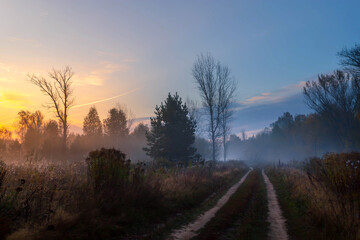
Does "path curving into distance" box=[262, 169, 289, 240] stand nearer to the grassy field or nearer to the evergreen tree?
the grassy field

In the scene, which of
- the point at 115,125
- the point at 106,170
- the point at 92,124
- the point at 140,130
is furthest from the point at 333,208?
the point at 140,130

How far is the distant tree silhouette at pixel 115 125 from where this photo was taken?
210 ft

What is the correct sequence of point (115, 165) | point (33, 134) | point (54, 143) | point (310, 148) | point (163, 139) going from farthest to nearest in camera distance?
point (310, 148)
point (33, 134)
point (54, 143)
point (163, 139)
point (115, 165)

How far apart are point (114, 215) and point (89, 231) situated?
65.1 inches

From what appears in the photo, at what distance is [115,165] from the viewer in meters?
9.99

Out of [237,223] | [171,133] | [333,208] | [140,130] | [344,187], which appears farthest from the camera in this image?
[140,130]

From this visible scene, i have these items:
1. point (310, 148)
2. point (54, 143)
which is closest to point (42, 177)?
point (54, 143)

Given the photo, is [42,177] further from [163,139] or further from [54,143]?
[54,143]

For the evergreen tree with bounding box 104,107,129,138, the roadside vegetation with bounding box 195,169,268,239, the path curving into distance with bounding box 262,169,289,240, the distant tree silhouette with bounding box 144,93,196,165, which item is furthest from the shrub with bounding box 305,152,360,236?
the evergreen tree with bounding box 104,107,129,138

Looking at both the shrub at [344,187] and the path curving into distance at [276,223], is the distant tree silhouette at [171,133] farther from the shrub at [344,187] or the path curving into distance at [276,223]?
the shrub at [344,187]

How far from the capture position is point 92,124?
6800 cm

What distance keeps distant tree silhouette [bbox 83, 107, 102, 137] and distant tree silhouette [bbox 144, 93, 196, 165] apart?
37120 mm

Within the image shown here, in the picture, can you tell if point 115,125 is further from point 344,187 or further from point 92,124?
point 344,187

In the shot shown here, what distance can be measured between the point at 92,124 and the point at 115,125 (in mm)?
7783
